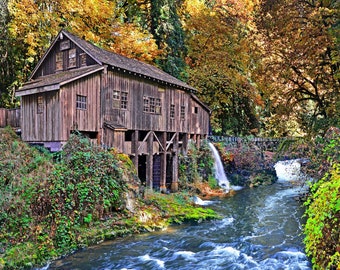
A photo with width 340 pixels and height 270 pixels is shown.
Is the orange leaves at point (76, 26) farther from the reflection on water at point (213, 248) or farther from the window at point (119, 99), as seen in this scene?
the reflection on water at point (213, 248)

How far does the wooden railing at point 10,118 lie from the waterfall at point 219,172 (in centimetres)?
1367

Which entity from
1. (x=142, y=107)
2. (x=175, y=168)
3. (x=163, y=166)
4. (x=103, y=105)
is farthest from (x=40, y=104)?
(x=175, y=168)

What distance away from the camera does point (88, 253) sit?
9883mm

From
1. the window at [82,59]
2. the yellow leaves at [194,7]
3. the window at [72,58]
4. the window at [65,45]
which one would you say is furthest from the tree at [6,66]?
the yellow leaves at [194,7]

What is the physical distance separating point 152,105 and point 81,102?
201 inches

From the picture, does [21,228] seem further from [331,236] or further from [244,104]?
[244,104]

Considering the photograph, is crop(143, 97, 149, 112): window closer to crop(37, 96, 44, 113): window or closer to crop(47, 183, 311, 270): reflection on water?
crop(37, 96, 44, 113): window

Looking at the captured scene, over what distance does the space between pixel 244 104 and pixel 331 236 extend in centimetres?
2801

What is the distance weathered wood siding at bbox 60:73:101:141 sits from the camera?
45.5ft

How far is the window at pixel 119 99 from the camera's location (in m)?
16.2

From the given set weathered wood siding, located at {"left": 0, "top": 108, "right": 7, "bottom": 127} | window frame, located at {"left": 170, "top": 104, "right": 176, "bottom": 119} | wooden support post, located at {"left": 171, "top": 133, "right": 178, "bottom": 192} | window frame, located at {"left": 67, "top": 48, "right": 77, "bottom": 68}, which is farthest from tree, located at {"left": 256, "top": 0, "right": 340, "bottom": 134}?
weathered wood siding, located at {"left": 0, "top": 108, "right": 7, "bottom": 127}

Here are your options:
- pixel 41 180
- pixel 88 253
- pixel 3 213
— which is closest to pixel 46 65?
pixel 41 180

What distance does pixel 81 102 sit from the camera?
14.6 m

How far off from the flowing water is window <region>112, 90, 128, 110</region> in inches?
277
